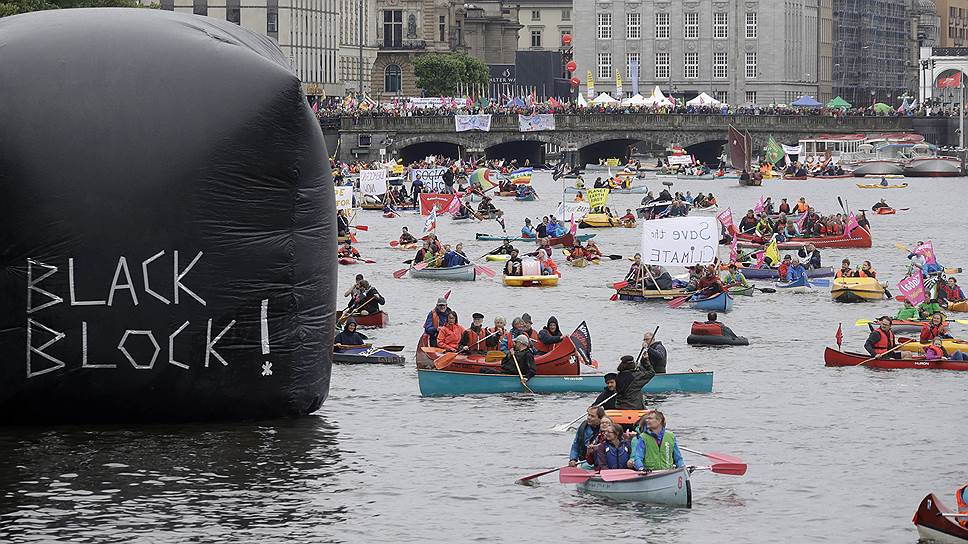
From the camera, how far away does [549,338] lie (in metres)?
47.2

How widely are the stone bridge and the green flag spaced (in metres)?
3.60

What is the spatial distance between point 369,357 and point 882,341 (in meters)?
13.8

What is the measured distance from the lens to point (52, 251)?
3612 cm

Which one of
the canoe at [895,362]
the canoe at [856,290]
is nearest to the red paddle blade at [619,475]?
the canoe at [895,362]

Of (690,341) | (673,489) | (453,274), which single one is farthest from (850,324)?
(673,489)

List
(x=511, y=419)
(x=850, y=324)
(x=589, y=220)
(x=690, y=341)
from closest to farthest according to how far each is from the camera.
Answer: (x=511, y=419)
(x=690, y=341)
(x=850, y=324)
(x=589, y=220)

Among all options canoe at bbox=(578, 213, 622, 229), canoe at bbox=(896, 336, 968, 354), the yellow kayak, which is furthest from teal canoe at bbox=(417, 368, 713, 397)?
canoe at bbox=(578, 213, 622, 229)

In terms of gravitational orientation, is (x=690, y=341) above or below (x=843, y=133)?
below

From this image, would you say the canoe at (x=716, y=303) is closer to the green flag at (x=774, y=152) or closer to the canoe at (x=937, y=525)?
the canoe at (x=937, y=525)

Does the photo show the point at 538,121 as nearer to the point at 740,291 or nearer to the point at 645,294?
the point at 740,291

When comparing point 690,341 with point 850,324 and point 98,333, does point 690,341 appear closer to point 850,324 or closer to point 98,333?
point 850,324

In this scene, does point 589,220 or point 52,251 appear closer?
point 52,251

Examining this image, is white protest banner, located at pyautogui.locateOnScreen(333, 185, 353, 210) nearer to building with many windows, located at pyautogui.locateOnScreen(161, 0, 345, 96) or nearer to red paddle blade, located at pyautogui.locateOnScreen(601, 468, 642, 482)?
red paddle blade, located at pyautogui.locateOnScreen(601, 468, 642, 482)

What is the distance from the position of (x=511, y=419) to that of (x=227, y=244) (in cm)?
992
